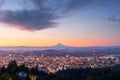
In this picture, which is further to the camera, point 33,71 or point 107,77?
point 107,77

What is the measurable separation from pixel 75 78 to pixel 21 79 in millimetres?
18668

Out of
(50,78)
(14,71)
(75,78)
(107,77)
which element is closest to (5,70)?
(14,71)

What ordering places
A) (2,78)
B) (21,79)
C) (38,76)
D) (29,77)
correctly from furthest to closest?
(38,76) → (29,77) → (21,79) → (2,78)

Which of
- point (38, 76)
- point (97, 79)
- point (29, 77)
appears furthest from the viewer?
point (97, 79)

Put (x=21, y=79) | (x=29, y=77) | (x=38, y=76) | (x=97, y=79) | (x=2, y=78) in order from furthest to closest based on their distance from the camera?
1. (x=97, y=79)
2. (x=38, y=76)
3. (x=29, y=77)
4. (x=21, y=79)
5. (x=2, y=78)

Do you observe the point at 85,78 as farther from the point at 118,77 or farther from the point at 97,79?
the point at 118,77

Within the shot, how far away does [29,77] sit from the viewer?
5019 cm

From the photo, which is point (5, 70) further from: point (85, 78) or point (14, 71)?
point (85, 78)

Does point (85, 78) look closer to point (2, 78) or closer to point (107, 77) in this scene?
point (107, 77)

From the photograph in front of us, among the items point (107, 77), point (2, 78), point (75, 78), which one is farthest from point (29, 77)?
point (107, 77)

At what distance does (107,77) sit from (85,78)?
15.9 ft

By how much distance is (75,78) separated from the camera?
205ft

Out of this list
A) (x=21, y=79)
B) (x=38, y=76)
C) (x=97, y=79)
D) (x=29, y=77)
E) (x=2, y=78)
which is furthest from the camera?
(x=97, y=79)

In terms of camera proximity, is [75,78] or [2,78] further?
[75,78]
